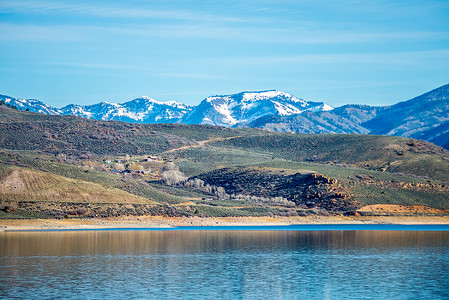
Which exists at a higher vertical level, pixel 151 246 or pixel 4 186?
pixel 4 186

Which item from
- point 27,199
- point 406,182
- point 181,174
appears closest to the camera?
point 27,199

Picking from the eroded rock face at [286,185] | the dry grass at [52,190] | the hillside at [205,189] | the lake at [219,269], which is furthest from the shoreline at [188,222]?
the lake at [219,269]

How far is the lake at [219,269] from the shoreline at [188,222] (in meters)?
21.3

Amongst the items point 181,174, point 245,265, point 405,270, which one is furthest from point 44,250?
point 181,174

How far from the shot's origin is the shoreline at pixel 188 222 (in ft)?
356

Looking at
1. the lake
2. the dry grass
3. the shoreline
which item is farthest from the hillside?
the lake

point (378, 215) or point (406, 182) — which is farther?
point (406, 182)

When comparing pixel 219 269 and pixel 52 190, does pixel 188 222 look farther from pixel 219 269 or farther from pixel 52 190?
pixel 219 269

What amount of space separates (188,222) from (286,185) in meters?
48.0

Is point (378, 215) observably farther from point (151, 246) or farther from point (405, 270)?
point (405, 270)

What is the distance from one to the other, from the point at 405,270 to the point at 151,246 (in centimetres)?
3426

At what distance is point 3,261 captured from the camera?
2370 inches

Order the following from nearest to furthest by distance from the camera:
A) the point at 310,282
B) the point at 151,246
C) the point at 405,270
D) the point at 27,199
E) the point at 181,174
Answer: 1. the point at 310,282
2. the point at 405,270
3. the point at 151,246
4. the point at 27,199
5. the point at 181,174

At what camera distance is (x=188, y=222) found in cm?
12975
